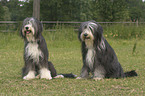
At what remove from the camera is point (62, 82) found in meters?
5.81

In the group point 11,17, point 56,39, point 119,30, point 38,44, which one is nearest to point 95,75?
point 38,44

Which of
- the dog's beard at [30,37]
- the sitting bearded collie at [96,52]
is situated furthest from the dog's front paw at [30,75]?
the sitting bearded collie at [96,52]

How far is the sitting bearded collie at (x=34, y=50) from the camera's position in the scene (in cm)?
587

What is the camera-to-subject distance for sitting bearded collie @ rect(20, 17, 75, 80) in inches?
231

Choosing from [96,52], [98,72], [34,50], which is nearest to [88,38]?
[96,52]

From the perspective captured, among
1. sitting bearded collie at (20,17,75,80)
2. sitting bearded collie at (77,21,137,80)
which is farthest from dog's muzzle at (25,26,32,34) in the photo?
sitting bearded collie at (77,21,137,80)

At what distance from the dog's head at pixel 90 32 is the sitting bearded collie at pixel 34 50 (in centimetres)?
94

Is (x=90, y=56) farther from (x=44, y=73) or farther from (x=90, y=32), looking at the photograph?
(x=44, y=73)

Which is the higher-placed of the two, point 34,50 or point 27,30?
point 27,30

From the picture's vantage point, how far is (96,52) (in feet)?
19.4

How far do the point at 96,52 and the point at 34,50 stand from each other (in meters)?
1.44

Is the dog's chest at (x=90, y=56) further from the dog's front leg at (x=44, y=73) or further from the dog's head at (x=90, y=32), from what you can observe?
the dog's front leg at (x=44, y=73)

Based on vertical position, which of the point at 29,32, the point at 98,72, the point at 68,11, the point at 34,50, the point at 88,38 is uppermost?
the point at 68,11

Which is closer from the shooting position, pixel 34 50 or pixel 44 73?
pixel 34 50
